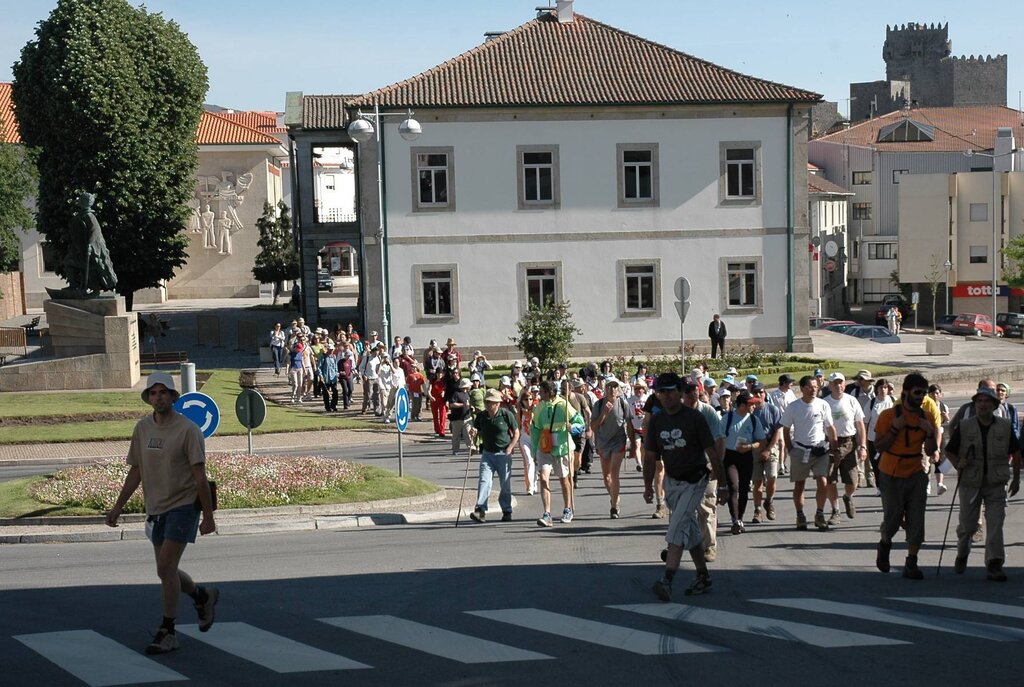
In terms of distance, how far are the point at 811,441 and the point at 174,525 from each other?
8.11 metres

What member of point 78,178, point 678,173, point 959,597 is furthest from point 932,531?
point 78,178

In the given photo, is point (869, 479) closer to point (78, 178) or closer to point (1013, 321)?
point (78, 178)

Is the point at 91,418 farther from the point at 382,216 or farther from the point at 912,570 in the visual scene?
the point at 912,570

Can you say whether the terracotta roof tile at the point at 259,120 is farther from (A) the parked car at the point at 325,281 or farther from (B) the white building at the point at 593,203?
(B) the white building at the point at 593,203

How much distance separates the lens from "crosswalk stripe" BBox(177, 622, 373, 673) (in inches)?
323

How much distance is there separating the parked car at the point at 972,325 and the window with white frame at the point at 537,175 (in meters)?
31.3

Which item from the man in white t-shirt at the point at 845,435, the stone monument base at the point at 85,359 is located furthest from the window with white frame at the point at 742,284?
the man in white t-shirt at the point at 845,435

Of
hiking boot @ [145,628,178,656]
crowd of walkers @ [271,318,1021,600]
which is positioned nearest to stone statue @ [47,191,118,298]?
crowd of walkers @ [271,318,1021,600]

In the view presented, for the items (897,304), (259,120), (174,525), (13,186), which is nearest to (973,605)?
(174,525)

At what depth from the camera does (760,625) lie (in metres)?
9.32

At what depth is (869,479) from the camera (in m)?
18.3

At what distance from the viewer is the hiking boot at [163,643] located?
859 centimetres

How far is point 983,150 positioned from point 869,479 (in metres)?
70.6

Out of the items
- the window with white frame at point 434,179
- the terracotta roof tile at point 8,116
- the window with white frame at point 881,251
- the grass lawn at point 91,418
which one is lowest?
the grass lawn at point 91,418
